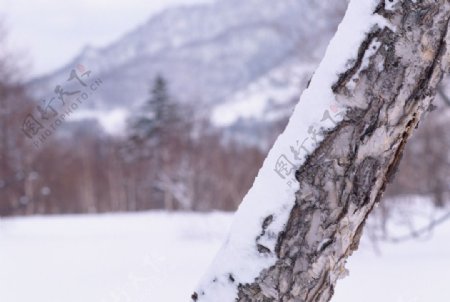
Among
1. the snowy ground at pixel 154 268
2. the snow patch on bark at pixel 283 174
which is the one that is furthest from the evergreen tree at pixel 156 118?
the snow patch on bark at pixel 283 174

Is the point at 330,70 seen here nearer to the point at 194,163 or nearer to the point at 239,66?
the point at 194,163

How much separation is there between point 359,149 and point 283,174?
181mm

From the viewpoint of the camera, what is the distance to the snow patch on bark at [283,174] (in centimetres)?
131

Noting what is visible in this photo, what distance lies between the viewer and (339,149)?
1.31 metres

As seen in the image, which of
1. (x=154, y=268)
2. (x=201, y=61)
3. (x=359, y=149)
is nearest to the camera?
(x=359, y=149)

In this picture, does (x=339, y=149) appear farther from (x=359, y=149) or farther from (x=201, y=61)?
(x=201, y=61)

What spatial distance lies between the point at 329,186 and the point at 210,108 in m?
26.3

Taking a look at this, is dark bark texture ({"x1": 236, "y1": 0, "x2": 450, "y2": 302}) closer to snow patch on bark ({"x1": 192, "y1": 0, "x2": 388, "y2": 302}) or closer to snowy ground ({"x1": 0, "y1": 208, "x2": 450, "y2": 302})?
snow patch on bark ({"x1": 192, "y1": 0, "x2": 388, "y2": 302})

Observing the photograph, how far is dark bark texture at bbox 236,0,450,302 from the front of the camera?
128 cm

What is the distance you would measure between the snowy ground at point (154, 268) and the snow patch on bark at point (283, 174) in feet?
8.03

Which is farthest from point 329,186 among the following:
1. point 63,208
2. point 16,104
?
point 63,208

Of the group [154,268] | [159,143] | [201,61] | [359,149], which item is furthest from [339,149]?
[201,61]

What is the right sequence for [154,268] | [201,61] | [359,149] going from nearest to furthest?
[359,149] → [154,268] → [201,61]

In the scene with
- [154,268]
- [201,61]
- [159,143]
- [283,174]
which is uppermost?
[201,61]
